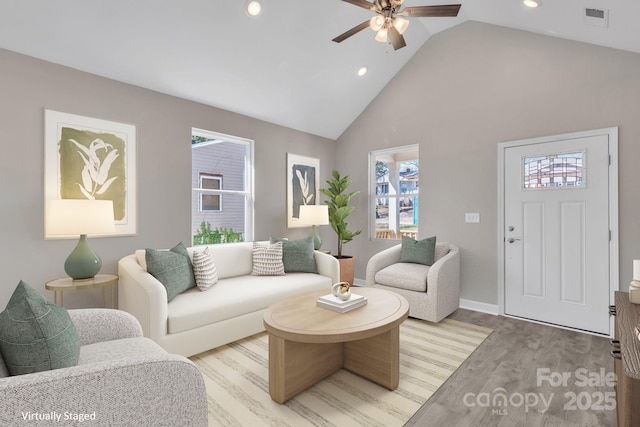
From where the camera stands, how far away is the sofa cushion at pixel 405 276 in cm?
343

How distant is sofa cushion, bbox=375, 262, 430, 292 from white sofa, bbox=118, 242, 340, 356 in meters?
0.75

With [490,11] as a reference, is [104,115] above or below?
below

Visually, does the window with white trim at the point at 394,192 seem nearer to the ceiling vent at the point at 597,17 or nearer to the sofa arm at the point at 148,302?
the ceiling vent at the point at 597,17

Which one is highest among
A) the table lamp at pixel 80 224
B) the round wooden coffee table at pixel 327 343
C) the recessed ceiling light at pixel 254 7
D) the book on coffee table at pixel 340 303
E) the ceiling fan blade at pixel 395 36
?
the recessed ceiling light at pixel 254 7

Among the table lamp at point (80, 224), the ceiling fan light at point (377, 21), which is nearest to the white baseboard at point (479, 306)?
the ceiling fan light at point (377, 21)

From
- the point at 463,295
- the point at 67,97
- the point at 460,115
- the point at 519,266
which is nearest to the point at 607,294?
the point at 519,266

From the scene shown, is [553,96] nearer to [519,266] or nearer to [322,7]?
[519,266]

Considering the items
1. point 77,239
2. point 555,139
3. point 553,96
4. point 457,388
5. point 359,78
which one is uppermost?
point 359,78

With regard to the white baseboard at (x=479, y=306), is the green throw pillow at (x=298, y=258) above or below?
above

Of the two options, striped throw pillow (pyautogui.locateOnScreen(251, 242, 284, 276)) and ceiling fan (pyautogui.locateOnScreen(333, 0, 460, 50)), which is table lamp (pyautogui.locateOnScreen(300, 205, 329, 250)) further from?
ceiling fan (pyautogui.locateOnScreen(333, 0, 460, 50))

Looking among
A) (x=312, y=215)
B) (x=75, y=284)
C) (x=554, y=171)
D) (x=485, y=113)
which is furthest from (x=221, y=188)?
(x=554, y=171)

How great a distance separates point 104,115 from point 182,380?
2.74m

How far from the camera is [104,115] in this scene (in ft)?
9.62

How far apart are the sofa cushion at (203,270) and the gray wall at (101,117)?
620 millimetres
